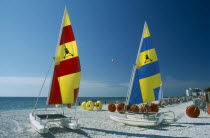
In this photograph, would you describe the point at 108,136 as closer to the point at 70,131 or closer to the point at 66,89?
the point at 70,131

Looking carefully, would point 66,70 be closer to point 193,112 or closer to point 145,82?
point 145,82

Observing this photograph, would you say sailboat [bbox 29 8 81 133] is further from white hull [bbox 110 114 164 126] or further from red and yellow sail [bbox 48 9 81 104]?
white hull [bbox 110 114 164 126]

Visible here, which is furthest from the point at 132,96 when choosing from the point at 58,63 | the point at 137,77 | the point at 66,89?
the point at 58,63

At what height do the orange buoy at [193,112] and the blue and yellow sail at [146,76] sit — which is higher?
the blue and yellow sail at [146,76]

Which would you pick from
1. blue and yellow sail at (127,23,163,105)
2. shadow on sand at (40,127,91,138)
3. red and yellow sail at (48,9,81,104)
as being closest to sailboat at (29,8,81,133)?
red and yellow sail at (48,9,81,104)

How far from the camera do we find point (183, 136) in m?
8.78

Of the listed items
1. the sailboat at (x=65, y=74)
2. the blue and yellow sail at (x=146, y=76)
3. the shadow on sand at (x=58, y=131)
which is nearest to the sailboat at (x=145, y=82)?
the blue and yellow sail at (x=146, y=76)

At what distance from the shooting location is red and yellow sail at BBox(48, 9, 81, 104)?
9.88 m

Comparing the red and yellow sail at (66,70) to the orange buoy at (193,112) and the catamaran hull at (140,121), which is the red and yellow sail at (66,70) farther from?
the orange buoy at (193,112)

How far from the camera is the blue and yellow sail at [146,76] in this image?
455 inches

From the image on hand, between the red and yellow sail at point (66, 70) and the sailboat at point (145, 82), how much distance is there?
361 cm

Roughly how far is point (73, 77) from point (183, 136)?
21.4 ft

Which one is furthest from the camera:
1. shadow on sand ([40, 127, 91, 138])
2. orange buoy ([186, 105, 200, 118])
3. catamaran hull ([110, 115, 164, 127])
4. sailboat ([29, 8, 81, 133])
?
orange buoy ([186, 105, 200, 118])

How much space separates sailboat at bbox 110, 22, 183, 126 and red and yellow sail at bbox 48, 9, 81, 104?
11.8 feet
